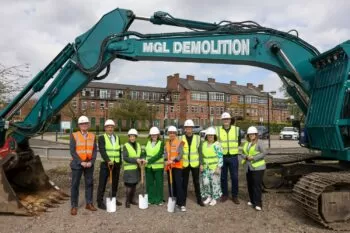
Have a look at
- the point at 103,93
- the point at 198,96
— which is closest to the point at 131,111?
the point at 103,93

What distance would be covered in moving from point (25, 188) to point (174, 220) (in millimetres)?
3574

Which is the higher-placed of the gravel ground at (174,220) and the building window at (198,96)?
the building window at (198,96)

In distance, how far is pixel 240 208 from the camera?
25.6ft

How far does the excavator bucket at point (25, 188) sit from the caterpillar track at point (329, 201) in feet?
16.2

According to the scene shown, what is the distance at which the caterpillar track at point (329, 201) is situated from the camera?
248 inches

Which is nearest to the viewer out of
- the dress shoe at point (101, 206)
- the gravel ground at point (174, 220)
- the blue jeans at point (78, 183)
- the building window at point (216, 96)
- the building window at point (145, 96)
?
the gravel ground at point (174, 220)

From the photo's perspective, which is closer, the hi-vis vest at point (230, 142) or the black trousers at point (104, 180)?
the black trousers at point (104, 180)

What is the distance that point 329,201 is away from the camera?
634 cm

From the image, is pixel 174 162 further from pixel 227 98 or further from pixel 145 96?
pixel 227 98

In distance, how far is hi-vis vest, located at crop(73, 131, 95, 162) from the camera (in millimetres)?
7672

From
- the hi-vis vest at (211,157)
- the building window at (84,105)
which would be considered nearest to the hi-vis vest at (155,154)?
the hi-vis vest at (211,157)

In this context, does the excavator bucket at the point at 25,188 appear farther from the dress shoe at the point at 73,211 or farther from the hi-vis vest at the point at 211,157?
the hi-vis vest at the point at 211,157

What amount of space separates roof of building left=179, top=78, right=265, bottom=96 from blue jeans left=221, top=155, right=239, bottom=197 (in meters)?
65.6

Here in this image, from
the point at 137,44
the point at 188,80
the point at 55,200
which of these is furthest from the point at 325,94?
the point at 188,80
